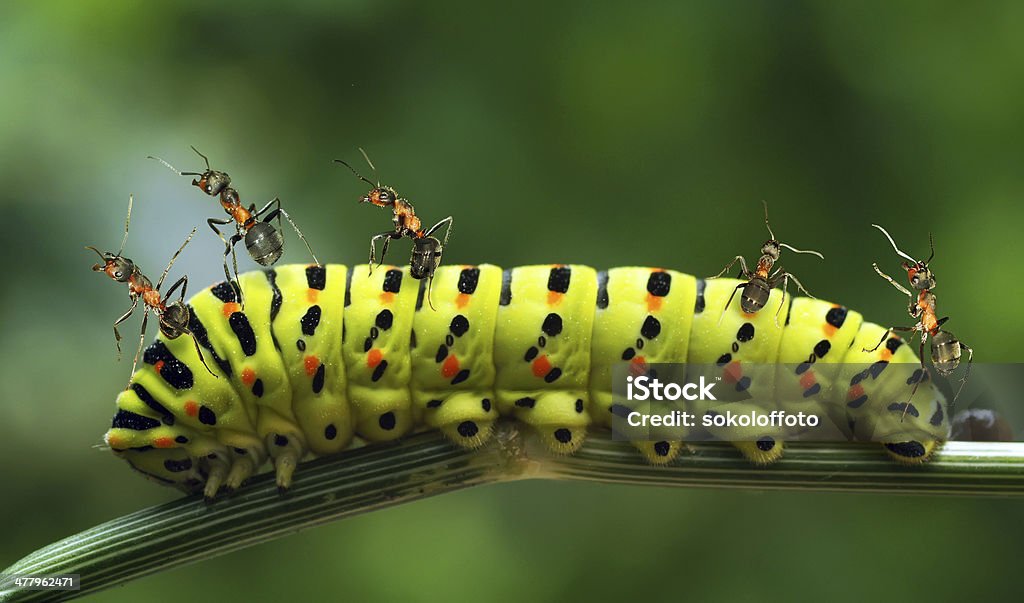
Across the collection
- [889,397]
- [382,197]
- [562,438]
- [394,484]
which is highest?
[382,197]

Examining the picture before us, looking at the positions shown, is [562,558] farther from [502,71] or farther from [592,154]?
[502,71]

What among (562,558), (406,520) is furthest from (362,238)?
(562,558)

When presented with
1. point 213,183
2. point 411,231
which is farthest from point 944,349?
point 213,183

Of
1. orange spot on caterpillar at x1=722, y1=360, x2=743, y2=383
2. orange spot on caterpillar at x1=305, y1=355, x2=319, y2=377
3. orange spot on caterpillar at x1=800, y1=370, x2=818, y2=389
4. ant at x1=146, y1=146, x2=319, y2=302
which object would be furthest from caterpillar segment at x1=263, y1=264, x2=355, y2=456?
orange spot on caterpillar at x1=800, y1=370, x2=818, y2=389

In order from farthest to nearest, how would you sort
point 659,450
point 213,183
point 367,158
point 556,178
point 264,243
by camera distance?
point 556,178, point 367,158, point 659,450, point 213,183, point 264,243

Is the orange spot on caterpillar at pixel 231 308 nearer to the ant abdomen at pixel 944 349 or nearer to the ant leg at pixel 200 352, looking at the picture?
the ant leg at pixel 200 352

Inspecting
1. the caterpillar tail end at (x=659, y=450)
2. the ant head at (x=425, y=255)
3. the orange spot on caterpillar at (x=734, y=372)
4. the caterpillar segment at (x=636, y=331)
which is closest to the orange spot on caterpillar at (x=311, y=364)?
the ant head at (x=425, y=255)

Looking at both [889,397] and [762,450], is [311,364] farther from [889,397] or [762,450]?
[889,397]
